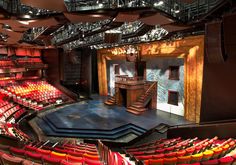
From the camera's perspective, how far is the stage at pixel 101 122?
33.3 feet

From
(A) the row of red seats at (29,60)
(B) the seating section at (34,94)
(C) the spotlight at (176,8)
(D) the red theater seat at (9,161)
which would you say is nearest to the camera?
(D) the red theater seat at (9,161)

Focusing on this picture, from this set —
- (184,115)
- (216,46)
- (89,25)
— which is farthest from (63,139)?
(216,46)

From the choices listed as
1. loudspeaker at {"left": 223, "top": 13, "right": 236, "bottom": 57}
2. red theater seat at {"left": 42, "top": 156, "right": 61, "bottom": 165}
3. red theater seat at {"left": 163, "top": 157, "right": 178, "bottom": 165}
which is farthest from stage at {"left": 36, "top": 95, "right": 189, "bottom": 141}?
loudspeaker at {"left": 223, "top": 13, "right": 236, "bottom": 57}

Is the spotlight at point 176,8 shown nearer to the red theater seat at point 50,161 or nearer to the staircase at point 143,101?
the red theater seat at point 50,161

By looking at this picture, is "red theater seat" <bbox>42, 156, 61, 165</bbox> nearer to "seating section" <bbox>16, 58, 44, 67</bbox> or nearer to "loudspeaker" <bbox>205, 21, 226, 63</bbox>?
"loudspeaker" <bbox>205, 21, 226, 63</bbox>

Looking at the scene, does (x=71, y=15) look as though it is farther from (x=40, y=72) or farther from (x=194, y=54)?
(x=40, y=72)

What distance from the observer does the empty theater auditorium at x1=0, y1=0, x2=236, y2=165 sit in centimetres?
562

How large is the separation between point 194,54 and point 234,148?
20.8 feet

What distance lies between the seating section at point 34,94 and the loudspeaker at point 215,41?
435 inches

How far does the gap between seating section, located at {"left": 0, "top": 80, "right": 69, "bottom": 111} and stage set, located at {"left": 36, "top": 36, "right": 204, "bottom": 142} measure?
1340 millimetres

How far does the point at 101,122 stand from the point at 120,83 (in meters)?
4.18

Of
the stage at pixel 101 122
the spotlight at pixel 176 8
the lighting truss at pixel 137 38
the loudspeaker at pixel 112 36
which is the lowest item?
the stage at pixel 101 122

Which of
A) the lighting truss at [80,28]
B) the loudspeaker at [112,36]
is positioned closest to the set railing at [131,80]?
the lighting truss at [80,28]

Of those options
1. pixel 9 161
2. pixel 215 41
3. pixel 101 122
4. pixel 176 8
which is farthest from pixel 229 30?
pixel 101 122
